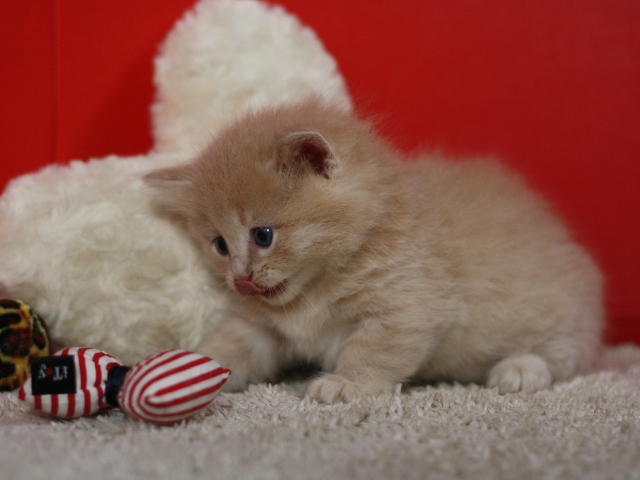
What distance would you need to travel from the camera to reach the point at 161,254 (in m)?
1.44

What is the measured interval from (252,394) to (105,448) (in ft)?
1.56

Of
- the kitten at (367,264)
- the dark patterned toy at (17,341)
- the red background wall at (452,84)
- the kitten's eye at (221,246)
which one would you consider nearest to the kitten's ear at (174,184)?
the kitten at (367,264)

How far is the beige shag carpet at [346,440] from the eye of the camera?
793 mm

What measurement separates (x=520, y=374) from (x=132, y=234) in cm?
100

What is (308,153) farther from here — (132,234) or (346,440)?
(346,440)

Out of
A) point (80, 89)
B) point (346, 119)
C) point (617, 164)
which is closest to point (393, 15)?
point (346, 119)

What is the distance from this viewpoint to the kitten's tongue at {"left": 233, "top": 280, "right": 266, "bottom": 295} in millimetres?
1315

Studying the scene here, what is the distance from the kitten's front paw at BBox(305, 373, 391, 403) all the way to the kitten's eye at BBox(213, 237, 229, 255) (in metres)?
0.38

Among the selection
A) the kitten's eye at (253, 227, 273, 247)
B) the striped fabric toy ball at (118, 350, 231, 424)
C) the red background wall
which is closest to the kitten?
the kitten's eye at (253, 227, 273, 247)

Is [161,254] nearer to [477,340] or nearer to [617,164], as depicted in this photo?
[477,340]

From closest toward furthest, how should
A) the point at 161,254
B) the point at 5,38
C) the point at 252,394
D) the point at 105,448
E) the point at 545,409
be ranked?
the point at 105,448 < the point at 545,409 < the point at 252,394 < the point at 161,254 < the point at 5,38

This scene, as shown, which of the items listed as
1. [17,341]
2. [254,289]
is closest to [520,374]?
[254,289]

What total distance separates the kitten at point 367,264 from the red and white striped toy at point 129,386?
0.32 meters

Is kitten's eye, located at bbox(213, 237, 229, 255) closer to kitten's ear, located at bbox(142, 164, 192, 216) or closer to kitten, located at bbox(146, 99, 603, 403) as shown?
kitten, located at bbox(146, 99, 603, 403)
